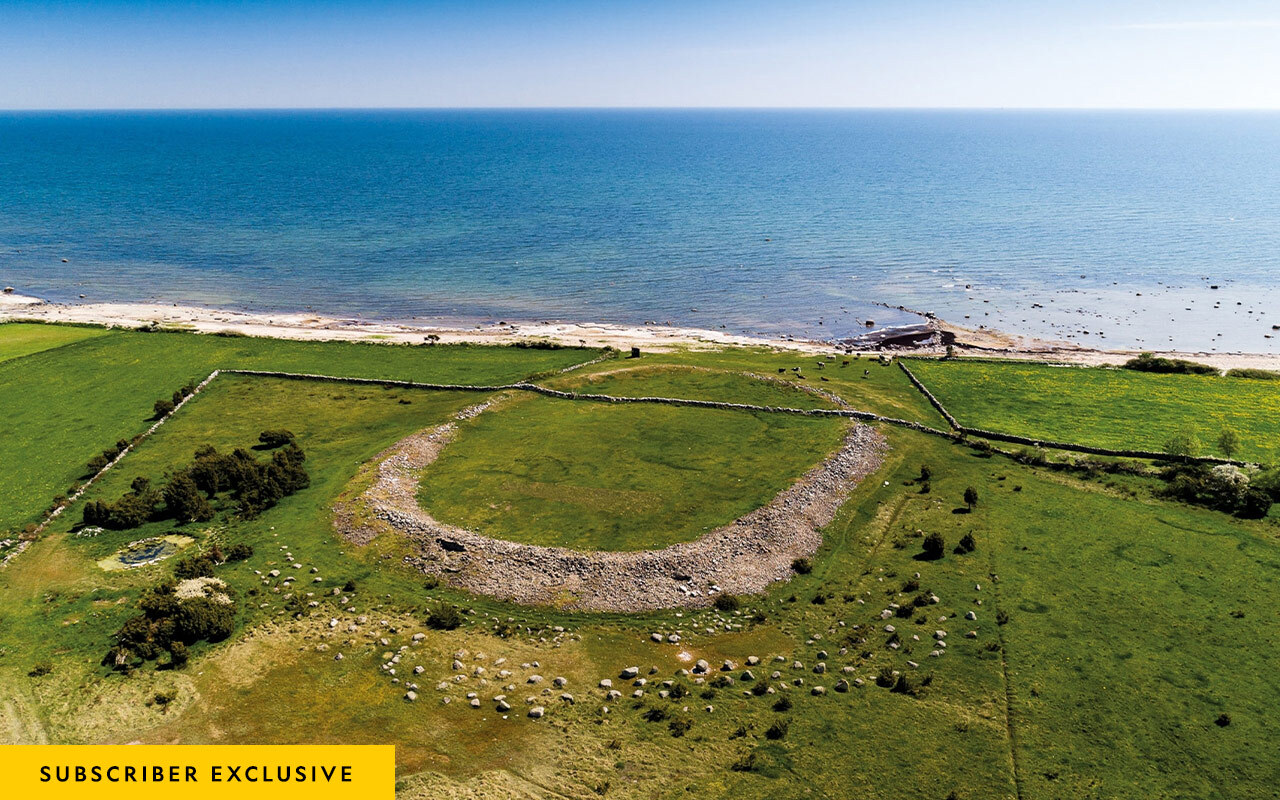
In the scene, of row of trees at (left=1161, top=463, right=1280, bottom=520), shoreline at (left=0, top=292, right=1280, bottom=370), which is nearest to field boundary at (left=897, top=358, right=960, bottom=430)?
row of trees at (left=1161, top=463, right=1280, bottom=520)

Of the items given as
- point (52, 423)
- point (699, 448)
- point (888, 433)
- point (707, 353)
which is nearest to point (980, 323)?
point (707, 353)

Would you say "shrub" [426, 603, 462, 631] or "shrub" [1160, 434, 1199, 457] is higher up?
"shrub" [1160, 434, 1199, 457]

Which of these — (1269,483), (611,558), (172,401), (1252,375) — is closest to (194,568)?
(611,558)

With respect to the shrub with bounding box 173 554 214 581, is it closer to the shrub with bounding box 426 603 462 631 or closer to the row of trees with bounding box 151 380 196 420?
the shrub with bounding box 426 603 462 631

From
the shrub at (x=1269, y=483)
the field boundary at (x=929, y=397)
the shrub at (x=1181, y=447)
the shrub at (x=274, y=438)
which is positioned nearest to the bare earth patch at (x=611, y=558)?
the shrub at (x=274, y=438)

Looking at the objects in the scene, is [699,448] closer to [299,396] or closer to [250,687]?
[250,687]

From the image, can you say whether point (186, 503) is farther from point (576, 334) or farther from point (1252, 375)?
point (1252, 375)
